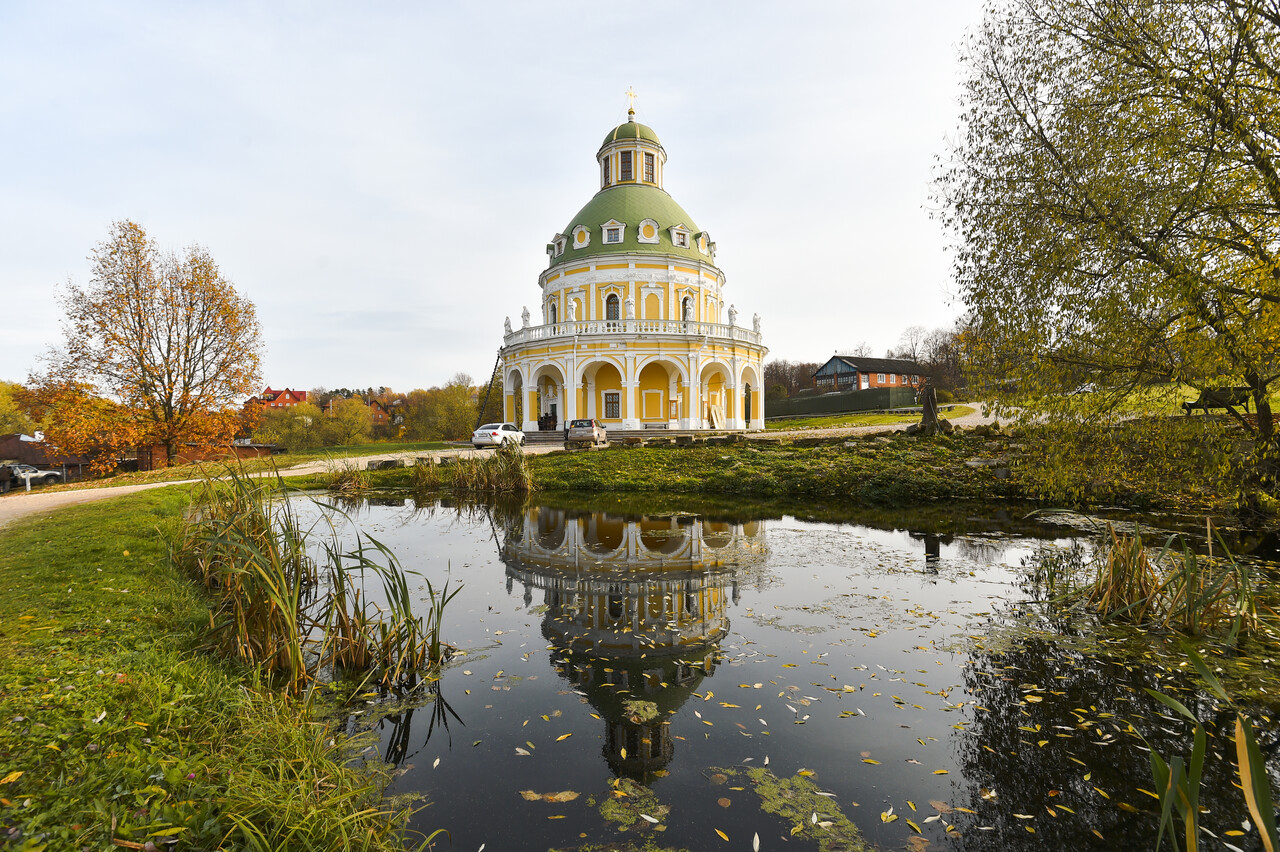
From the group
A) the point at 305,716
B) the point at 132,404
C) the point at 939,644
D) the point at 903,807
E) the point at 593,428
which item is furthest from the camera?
the point at 593,428

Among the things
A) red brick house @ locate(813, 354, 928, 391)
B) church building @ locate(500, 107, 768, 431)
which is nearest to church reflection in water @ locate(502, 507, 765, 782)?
church building @ locate(500, 107, 768, 431)

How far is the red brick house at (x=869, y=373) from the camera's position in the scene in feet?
240

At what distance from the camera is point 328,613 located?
16.0ft

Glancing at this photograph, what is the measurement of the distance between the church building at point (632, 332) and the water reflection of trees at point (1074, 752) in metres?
28.7

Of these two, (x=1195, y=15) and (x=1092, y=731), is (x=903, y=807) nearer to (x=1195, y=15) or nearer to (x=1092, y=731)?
(x=1092, y=731)

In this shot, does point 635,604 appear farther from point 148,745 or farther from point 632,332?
point 632,332

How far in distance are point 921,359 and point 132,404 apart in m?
83.5

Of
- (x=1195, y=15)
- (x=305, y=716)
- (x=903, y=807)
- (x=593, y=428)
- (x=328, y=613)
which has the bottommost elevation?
(x=903, y=807)

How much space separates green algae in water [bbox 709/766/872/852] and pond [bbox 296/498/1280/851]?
12 millimetres

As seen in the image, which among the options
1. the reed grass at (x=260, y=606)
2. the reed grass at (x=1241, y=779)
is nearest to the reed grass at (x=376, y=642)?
the reed grass at (x=260, y=606)

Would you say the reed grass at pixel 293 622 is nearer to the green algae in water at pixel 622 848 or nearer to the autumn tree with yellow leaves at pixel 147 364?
the green algae in water at pixel 622 848

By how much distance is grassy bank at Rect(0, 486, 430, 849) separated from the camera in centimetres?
257

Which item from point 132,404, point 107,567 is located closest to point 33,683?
point 107,567

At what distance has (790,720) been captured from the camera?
4.33 meters
